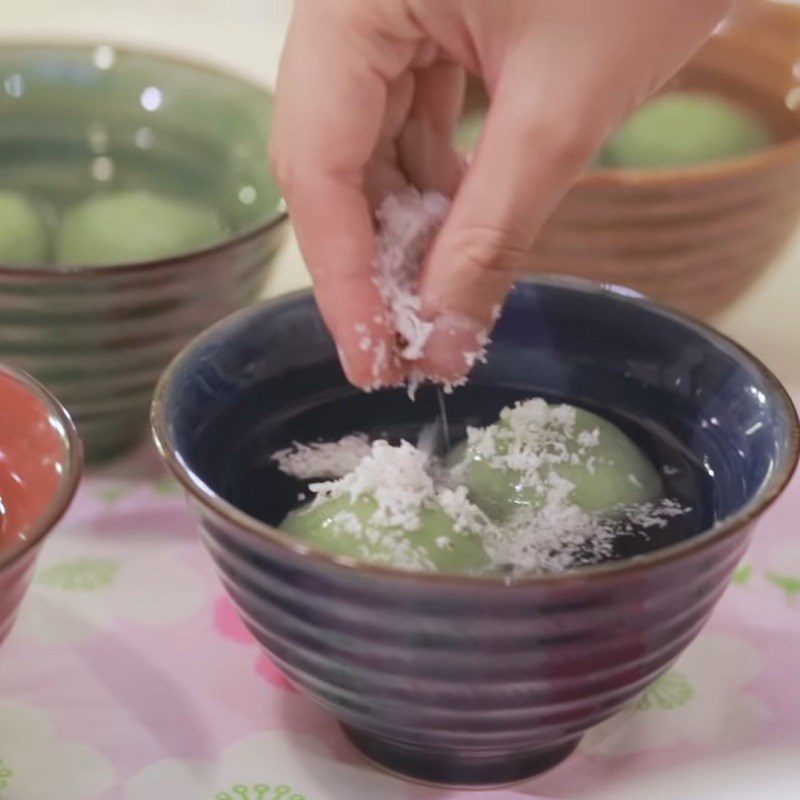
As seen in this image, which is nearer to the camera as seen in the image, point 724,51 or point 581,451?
point 581,451

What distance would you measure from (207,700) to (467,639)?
17cm

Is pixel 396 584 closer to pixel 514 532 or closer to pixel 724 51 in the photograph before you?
pixel 514 532

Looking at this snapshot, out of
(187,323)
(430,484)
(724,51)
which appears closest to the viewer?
(430,484)

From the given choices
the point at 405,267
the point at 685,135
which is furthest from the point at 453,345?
the point at 685,135

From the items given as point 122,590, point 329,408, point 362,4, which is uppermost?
point 362,4

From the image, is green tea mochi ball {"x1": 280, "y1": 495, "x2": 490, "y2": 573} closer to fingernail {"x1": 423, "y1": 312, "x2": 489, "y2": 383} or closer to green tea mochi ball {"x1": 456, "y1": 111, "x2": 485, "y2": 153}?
fingernail {"x1": 423, "y1": 312, "x2": 489, "y2": 383}

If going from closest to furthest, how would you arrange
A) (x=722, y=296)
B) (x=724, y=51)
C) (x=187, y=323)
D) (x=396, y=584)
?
(x=396, y=584), (x=187, y=323), (x=722, y=296), (x=724, y=51)

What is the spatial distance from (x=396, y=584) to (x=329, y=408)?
0.20 metres

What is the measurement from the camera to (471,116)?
0.83 m

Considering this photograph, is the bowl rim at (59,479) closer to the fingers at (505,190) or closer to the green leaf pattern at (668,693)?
the fingers at (505,190)

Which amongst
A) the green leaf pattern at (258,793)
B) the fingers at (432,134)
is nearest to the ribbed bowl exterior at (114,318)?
the fingers at (432,134)

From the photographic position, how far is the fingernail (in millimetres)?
496

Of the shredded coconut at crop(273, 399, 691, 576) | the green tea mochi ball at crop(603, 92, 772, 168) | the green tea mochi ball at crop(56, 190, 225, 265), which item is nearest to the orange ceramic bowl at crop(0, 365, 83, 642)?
the shredded coconut at crop(273, 399, 691, 576)

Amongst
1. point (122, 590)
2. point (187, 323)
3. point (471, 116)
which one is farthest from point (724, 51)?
point (122, 590)
